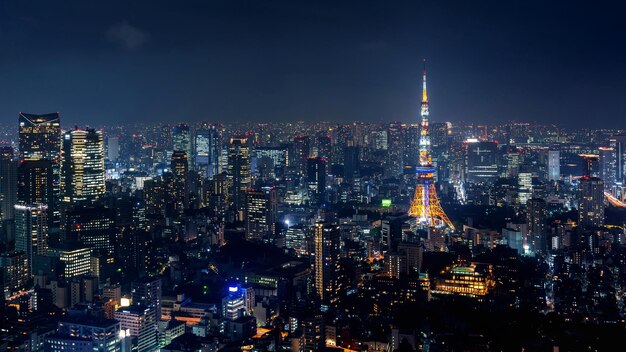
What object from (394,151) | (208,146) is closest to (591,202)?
(394,151)

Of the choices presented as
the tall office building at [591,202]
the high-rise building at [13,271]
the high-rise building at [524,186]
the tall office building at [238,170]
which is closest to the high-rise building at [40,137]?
the tall office building at [238,170]

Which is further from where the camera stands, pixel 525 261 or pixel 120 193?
pixel 120 193

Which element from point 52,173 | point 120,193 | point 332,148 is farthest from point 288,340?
point 332,148

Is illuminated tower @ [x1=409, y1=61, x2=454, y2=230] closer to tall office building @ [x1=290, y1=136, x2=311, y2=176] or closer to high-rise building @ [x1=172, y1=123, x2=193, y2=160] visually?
tall office building @ [x1=290, y1=136, x2=311, y2=176]

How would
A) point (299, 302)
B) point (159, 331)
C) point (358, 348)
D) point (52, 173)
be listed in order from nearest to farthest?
1. point (358, 348)
2. point (159, 331)
3. point (299, 302)
4. point (52, 173)

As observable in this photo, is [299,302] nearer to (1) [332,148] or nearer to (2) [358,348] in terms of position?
(2) [358,348]

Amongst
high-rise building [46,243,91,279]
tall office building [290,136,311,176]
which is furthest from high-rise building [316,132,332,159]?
high-rise building [46,243,91,279]

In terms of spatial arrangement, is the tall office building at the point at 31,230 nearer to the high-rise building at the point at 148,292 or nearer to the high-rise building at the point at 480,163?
the high-rise building at the point at 148,292
